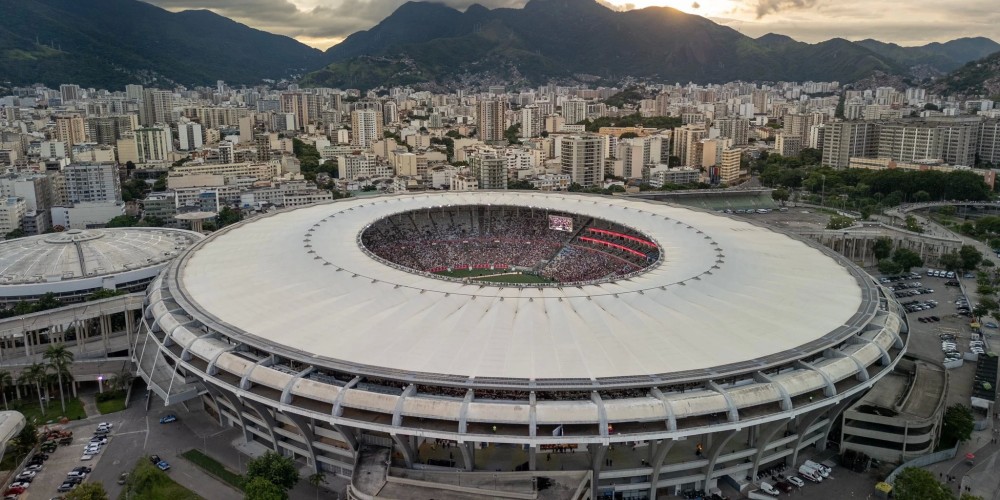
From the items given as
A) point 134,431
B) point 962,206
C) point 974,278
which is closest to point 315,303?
point 134,431

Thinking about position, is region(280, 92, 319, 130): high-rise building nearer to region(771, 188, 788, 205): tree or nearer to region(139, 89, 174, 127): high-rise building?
region(139, 89, 174, 127): high-rise building

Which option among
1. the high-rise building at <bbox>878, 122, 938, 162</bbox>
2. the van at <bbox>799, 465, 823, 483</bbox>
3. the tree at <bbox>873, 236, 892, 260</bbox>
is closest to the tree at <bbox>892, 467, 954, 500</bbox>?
the van at <bbox>799, 465, 823, 483</bbox>

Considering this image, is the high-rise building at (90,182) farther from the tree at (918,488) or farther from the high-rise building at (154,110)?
the tree at (918,488)

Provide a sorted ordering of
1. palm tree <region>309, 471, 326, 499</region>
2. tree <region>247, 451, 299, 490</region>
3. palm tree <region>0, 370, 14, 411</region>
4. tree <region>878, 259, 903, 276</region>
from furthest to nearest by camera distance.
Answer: tree <region>878, 259, 903, 276</region>
palm tree <region>0, 370, 14, 411</region>
palm tree <region>309, 471, 326, 499</region>
tree <region>247, 451, 299, 490</region>

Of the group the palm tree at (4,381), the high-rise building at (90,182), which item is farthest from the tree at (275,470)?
the high-rise building at (90,182)

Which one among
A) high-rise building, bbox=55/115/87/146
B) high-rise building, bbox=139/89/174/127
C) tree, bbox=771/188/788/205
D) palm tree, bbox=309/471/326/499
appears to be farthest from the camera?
high-rise building, bbox=139/89/174/127

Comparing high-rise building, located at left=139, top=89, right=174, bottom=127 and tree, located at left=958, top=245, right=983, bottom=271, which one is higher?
high-rise building, located at left=139, top=89, right=174, bottom=127

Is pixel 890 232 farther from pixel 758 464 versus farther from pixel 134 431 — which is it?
pixel 134 431
